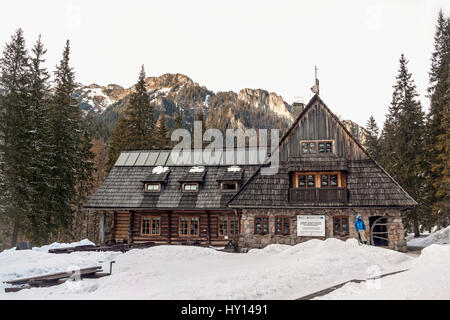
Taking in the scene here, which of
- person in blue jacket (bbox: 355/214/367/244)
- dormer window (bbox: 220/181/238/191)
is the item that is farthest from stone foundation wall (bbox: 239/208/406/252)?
dormer window (bbox: 220/181/238/191)

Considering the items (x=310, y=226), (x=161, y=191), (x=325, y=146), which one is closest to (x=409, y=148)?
(x=325, y=146)

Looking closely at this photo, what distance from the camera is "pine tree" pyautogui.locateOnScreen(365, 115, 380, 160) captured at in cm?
4806

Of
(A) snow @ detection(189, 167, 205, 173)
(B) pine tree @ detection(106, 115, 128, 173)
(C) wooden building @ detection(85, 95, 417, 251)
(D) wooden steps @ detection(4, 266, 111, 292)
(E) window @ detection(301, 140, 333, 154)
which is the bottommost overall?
(D) wooden steps @ detection(4, 266, 111, 292)

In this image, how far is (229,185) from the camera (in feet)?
83.5

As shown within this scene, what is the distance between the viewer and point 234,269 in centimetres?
1365

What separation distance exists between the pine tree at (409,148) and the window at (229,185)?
1666 centimetres

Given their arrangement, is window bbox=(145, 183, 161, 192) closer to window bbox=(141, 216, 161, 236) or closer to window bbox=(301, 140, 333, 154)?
window bbox=(141, 216, 161, 236)

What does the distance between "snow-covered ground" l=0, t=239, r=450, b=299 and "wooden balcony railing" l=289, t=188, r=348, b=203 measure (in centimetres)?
371

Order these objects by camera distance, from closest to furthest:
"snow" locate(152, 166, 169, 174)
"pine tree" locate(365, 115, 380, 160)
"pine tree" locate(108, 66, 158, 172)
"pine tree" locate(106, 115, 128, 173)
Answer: "snow" locate(152, 166, 169, 174) < "pine tree" locate(106, 115, 128, 173) < "pine tree" locate(108, 66, 158, 172) < "pine tree" locate(365, 115, 380, 160)

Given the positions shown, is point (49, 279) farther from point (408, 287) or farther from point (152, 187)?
point (152, 187)

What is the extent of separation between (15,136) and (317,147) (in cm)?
2277
